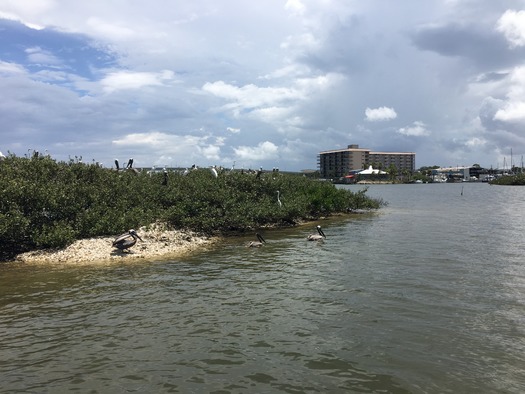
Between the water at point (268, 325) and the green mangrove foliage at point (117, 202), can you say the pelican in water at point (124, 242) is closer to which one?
the water at point (268, 325)

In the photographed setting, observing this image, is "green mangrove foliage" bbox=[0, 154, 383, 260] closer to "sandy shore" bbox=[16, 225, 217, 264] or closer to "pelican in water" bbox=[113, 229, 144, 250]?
"sandy shore" bbox=[16, 225, 217, 264]

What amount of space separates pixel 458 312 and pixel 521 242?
581 inches

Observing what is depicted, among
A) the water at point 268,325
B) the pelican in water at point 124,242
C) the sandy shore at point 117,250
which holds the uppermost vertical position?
the pelican in water at point 124,242

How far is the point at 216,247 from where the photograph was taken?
21.3 metres

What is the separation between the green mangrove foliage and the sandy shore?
0.54m

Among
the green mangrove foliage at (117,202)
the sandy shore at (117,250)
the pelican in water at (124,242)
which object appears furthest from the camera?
the green mangrove foliage at (117,202)

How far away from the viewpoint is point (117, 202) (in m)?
22.1

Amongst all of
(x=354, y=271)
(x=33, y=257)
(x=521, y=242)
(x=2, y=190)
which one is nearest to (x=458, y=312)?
(x=354, y=271)

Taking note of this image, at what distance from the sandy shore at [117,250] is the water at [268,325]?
1.04 m

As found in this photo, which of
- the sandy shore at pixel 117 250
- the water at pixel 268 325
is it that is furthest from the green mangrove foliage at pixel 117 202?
the water at pixel 268 325

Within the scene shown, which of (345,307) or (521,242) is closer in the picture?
(345,307)

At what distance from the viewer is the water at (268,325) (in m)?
7.39

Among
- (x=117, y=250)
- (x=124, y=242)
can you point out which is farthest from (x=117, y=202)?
(x=124, y=242)

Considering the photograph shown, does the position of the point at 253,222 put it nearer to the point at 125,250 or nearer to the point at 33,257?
the point at 125,250
